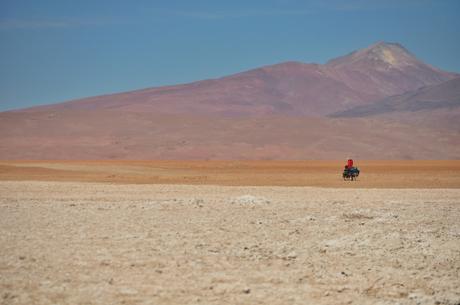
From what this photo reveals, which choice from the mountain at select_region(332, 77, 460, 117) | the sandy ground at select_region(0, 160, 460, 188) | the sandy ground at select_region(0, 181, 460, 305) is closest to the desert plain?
the sandy ground at select_region(0, 181, 460, 305)

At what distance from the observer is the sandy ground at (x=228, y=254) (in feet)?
27.1

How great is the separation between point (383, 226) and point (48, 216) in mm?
6477

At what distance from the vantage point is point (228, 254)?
409 inches

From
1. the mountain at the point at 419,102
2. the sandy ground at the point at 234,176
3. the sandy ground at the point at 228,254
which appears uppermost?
the mountain at the point at 419,102

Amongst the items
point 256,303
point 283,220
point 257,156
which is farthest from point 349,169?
point 257,156

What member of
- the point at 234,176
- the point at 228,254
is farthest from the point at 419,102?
the point at 228,254

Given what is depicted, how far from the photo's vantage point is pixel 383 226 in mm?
13164

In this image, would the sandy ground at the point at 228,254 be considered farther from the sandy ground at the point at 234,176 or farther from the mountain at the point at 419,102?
the mountain at the point at 419,102

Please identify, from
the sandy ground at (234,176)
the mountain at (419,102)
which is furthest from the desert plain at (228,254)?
the mountain at (419,102)

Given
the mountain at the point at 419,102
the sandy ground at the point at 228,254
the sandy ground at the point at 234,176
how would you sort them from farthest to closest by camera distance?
the mountain at the point at 419,102, the sandy ground at the point at 234,176, the sandy ground at the point at 228,254

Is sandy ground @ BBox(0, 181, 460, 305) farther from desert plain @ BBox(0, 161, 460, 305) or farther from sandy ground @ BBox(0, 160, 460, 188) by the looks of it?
sandy ground @ BBox(0, 160, 460, 188)

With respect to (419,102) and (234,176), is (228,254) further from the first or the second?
(419,102)

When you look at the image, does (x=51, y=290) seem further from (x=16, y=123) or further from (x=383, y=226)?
(x=16, y=123)

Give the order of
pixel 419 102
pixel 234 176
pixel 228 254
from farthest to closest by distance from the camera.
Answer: pixel 419 102 → pixel 234 176 → pixel 228 254
